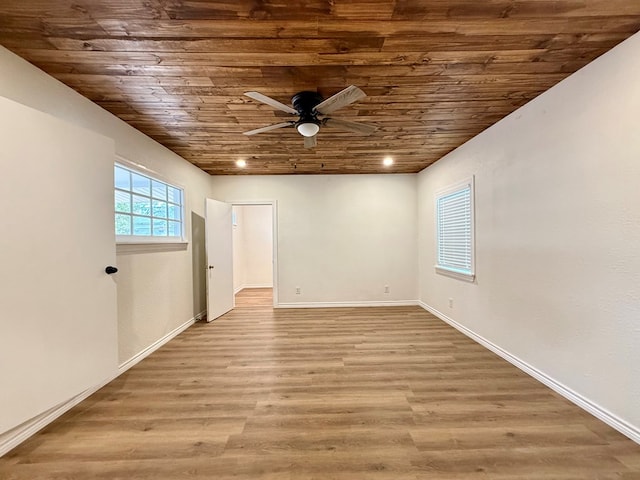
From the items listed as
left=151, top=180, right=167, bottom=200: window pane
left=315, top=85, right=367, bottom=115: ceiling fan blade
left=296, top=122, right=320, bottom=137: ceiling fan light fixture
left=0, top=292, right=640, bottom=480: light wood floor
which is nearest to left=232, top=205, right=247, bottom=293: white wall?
left=151, top=180, right=167, bottom=200: window pane

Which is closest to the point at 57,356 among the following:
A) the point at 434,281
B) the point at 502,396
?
the point at 502,396

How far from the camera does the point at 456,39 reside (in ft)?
5.47

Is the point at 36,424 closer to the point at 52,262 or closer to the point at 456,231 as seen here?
the point at 52,262

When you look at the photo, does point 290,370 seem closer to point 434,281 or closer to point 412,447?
point 412,447

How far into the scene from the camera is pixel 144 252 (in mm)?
3029

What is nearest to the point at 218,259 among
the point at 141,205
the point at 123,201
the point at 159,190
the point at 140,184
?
the point at 159,190

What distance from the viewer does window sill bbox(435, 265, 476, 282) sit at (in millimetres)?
3429

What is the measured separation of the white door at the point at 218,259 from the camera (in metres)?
4.27

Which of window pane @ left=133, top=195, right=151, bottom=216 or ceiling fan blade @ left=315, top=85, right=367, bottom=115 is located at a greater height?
ceiling fan blade @ left=315, top=85, right=367, bottom=115

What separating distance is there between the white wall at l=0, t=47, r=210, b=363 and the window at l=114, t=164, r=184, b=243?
15 centimetres

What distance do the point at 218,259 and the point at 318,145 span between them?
2465 mm

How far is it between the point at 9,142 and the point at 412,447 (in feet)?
9.75

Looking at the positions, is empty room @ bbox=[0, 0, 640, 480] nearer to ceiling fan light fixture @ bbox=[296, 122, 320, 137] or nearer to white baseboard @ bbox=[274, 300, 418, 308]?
ceiling fan light fixture @ bbox=[296, 122, 320, 137]

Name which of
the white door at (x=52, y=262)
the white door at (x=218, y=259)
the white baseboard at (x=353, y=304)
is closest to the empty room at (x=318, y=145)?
the white door at (x=52, y=262)
